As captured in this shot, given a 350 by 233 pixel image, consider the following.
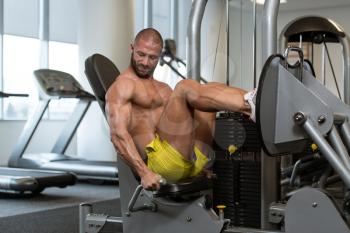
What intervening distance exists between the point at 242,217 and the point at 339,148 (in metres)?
0.81

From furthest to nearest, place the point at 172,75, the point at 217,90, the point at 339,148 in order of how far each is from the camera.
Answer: the point at 172,75 → the point at 217,90 → the point at 339,148

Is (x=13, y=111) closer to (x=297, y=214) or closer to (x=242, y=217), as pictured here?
(x=242, y=217)

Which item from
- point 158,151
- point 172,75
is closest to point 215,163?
point 158,151

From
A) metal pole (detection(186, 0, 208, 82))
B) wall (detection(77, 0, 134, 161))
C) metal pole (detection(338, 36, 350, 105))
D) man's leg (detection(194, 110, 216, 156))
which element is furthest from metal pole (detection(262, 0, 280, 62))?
wall (detection(77, 0, 134, 161))

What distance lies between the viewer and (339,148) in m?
1.90

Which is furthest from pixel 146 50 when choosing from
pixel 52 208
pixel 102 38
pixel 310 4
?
pixel 310 4

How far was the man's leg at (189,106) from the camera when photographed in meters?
2.03

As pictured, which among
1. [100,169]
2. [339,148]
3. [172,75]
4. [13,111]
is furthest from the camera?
[13,111]

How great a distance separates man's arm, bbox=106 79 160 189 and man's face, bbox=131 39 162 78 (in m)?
0.08

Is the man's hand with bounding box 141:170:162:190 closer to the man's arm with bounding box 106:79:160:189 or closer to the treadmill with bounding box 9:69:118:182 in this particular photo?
the man's arm with bounding box 106:79:160:189

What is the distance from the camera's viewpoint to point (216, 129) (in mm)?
2631

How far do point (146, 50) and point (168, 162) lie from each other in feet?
1.72

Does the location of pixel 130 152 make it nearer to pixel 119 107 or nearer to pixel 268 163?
pixel 119 107

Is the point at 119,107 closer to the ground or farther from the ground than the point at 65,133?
farther from the ground
